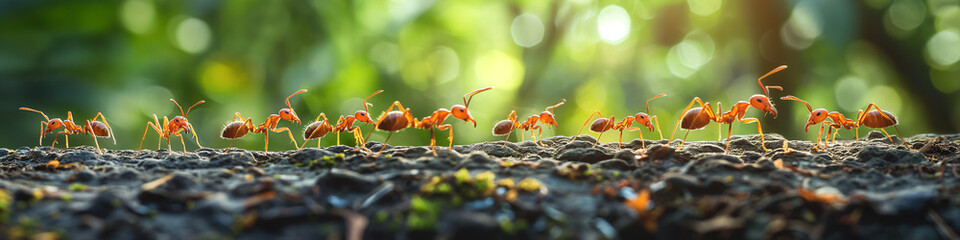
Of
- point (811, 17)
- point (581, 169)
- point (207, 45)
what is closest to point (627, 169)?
point (581, 169)

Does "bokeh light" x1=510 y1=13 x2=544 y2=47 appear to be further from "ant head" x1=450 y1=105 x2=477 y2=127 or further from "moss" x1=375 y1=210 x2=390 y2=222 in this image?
"moss" x1=375 y1=210 x2=390 y2=222

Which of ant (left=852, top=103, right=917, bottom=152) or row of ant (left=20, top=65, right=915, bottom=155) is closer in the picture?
row of ant (left=20, top=65, right=915, bottom=155)

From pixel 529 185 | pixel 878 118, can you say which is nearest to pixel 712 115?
pixel 878 118

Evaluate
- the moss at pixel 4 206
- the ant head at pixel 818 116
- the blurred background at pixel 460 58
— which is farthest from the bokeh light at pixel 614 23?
the moss at pixel 4 206

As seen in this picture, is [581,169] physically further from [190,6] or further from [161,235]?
[190,6]

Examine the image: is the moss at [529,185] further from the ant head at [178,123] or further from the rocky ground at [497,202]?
the ant head at [178,123]

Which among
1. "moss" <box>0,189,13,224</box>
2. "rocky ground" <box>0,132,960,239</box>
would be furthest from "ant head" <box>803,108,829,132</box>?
"moss" <box>0,189,13,224</box>
